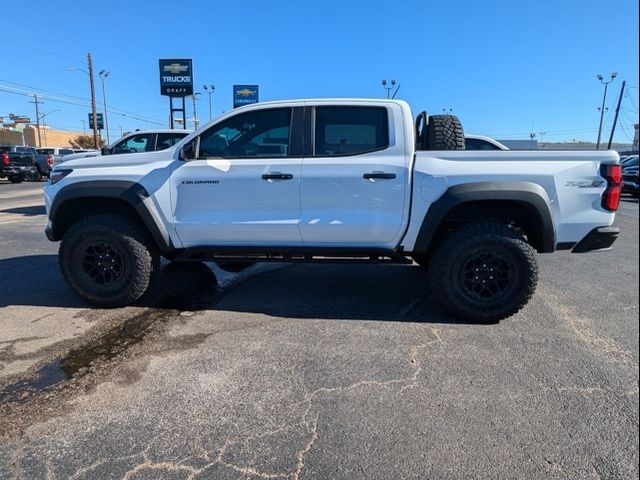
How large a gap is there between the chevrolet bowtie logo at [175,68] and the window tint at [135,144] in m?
23.9

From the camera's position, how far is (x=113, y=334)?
4059mm

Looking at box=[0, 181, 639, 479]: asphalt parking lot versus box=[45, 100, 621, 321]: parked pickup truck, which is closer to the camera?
box=[0, 181, 639, 479]: asphalt parking lot

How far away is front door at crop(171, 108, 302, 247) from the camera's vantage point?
435 centimetres

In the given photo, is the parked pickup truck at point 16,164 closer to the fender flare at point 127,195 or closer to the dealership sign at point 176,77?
the dealership sign at point 176,77

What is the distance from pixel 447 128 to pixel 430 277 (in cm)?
161

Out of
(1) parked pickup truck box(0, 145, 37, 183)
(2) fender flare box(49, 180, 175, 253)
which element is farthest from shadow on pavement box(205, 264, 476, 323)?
(1) parked pickup truck box(0, 145, 37, 183)

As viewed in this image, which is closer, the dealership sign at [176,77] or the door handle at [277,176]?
the door handle at [277,176]

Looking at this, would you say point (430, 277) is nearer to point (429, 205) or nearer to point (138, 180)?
point (429, 205)

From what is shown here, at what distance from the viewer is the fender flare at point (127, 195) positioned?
4.44 metres

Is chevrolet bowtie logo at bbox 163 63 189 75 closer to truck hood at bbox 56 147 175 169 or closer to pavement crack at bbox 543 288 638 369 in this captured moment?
truck hood at bbox 56 147 175 169

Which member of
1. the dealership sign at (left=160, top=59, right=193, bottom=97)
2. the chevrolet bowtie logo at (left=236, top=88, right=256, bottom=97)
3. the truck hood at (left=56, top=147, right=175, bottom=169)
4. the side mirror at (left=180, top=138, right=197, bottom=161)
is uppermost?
the chevrolet bowtie logo at (left=236, top=88, right=256, bottom=97)

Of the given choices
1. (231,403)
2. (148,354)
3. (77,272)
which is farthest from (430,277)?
(77,272)

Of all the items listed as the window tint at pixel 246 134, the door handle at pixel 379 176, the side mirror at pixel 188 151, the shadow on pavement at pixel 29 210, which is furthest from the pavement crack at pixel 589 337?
the shadow on pavement at pixel 29 210

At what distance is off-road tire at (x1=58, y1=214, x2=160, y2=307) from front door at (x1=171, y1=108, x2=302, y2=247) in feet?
1.48
